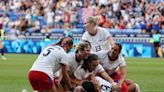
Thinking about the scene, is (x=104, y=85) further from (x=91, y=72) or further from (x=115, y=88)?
(x=91, y=72)

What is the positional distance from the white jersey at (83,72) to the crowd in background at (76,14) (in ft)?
79.4

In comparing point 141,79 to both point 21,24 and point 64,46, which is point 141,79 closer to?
point 64,46

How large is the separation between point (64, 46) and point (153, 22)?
25948mm

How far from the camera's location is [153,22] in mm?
37000

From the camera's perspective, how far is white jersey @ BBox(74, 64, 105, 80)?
1200 cm

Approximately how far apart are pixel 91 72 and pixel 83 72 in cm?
21

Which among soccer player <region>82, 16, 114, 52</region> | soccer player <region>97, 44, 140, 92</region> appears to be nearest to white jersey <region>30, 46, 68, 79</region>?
soccer player <region>97, 44, 140, 92</region>

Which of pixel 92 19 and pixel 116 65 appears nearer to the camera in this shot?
pixel 116 65

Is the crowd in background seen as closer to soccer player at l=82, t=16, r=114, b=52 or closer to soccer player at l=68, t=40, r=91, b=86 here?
soccer player at l=82, t=16, r=114, b=52

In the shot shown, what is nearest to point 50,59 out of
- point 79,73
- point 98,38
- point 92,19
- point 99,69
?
point 79,73

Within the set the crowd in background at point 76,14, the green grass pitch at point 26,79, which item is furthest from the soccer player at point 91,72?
the crowd in background at point 76,14

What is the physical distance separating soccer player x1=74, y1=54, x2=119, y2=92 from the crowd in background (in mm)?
24232

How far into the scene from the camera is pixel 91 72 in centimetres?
1195

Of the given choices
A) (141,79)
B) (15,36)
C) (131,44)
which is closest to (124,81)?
(141,79)
